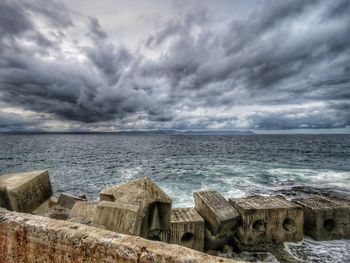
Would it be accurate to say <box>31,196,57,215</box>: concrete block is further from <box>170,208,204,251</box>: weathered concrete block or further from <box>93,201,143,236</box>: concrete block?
<box>170,208,204,251</box>: weathered concrete block

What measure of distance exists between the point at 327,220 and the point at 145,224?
5036mm

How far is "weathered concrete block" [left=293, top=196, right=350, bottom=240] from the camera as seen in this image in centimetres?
561

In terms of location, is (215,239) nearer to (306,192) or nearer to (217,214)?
(217,214)

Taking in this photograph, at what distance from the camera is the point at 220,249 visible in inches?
205

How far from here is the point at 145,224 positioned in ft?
11.4

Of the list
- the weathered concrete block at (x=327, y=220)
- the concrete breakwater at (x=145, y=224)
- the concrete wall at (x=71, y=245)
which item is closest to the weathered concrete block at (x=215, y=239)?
the concrete breakwater at (x=145, y=224)

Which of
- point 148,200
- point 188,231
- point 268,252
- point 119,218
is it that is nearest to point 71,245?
point 119,218

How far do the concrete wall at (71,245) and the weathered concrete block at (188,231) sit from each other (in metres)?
2.91

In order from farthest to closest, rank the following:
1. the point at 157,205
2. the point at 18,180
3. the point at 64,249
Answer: the point at 18,180
the point at 157,205
the point at 64,249

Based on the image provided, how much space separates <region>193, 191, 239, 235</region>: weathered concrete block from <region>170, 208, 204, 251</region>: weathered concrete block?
24 cm

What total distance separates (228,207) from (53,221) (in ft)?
12.9

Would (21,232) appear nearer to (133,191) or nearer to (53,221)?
(53,221)

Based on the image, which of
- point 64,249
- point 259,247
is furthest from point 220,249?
point 64,249

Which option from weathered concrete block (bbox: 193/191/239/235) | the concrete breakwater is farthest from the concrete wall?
weathered concrete block (bbox: 193/191/239/235)
